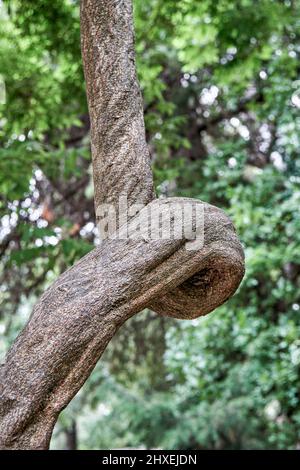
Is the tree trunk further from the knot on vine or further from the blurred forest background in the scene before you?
the knot on vine

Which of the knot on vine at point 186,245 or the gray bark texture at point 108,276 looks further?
the knot on vine at point 186,245

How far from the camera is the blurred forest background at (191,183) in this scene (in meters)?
4.41

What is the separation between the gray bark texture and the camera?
1.80m

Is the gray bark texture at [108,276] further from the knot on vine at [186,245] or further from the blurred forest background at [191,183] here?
the blurred forest background at [191,183]

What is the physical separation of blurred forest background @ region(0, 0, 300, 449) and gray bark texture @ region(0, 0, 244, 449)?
1.46 m

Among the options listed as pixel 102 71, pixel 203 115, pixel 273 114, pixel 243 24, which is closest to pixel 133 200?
pixel 102 71

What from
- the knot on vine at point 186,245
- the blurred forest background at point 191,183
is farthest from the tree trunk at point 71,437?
the knot on vine at point 186,245

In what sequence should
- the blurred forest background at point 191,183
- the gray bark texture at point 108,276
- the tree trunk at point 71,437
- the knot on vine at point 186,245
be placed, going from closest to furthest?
1. the gray bark texture at point 108,276
2. the knot on vine at point 186,245
3. the blurred forest background at point 191,183
4. the tree trunk at point 71,437

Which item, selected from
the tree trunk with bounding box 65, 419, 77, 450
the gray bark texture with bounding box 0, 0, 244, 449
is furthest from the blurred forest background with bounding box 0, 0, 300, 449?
the gray bark texture with bounding box 0, 0, 244, 449

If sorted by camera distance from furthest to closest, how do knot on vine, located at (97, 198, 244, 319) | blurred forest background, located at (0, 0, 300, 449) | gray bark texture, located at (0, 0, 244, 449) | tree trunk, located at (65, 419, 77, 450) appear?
tree trunk, located at (65, 419, 77, 450), blurred forest background, located at (0, 0, 300, 449), knot on vine, located at (97, 198, 244, 319), gray bark texture, located at (0, 0, 244, 449)

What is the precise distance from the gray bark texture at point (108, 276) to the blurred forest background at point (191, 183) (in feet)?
4.78

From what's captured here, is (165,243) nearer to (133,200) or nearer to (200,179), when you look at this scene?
(133,200)
